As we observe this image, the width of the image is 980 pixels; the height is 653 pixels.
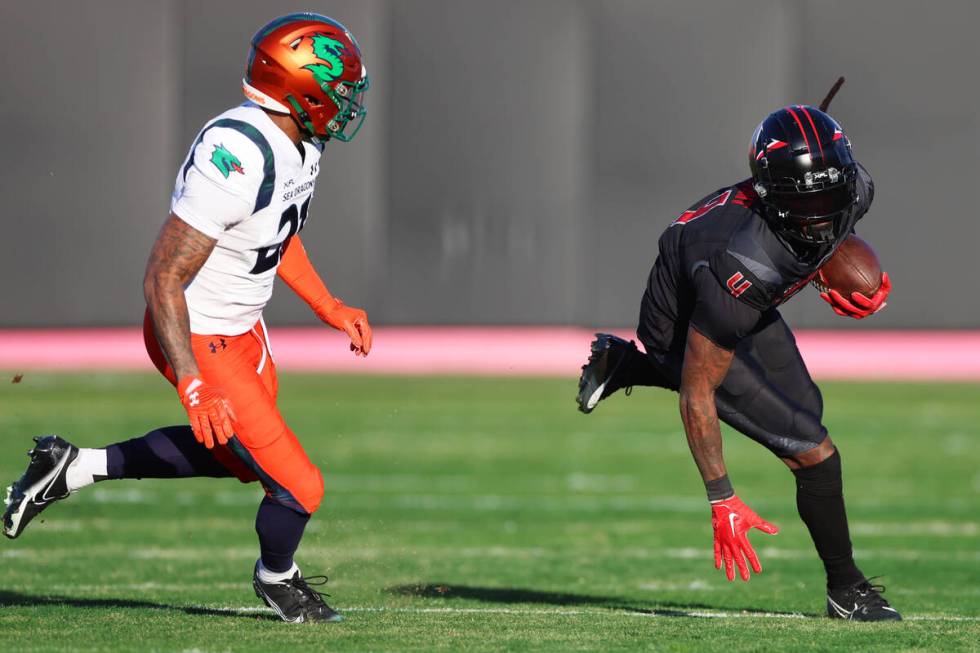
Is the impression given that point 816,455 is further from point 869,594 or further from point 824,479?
point 869,594

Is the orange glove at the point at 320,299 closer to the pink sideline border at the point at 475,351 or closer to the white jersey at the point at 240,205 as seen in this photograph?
the white jersey at the point at 240,205

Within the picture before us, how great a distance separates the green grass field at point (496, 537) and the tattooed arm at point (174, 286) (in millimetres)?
812

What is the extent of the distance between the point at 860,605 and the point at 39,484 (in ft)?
8.88

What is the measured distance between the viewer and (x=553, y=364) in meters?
17.3

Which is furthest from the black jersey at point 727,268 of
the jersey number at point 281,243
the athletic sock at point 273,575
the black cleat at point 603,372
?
the athletic sock at point 273,575

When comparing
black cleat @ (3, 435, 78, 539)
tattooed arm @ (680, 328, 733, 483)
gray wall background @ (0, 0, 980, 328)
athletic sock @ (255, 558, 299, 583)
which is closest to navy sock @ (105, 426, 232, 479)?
black cleat @ (3, 435, 78, 539)

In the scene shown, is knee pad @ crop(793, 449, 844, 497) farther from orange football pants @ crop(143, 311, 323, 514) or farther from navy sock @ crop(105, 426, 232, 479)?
navy sock @ crop(105, 426, 232, 479)

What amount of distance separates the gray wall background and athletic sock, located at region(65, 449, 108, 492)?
12.7 m

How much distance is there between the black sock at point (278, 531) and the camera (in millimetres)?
4707

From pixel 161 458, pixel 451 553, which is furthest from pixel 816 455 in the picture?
pixel 451 553

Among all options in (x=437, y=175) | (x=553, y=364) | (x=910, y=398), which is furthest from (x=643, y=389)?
(x=437, y=175)

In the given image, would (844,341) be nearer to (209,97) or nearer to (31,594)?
(209,97)

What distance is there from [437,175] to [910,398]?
21.4 feet

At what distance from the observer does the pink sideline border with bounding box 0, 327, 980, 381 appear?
1680 centimetres
